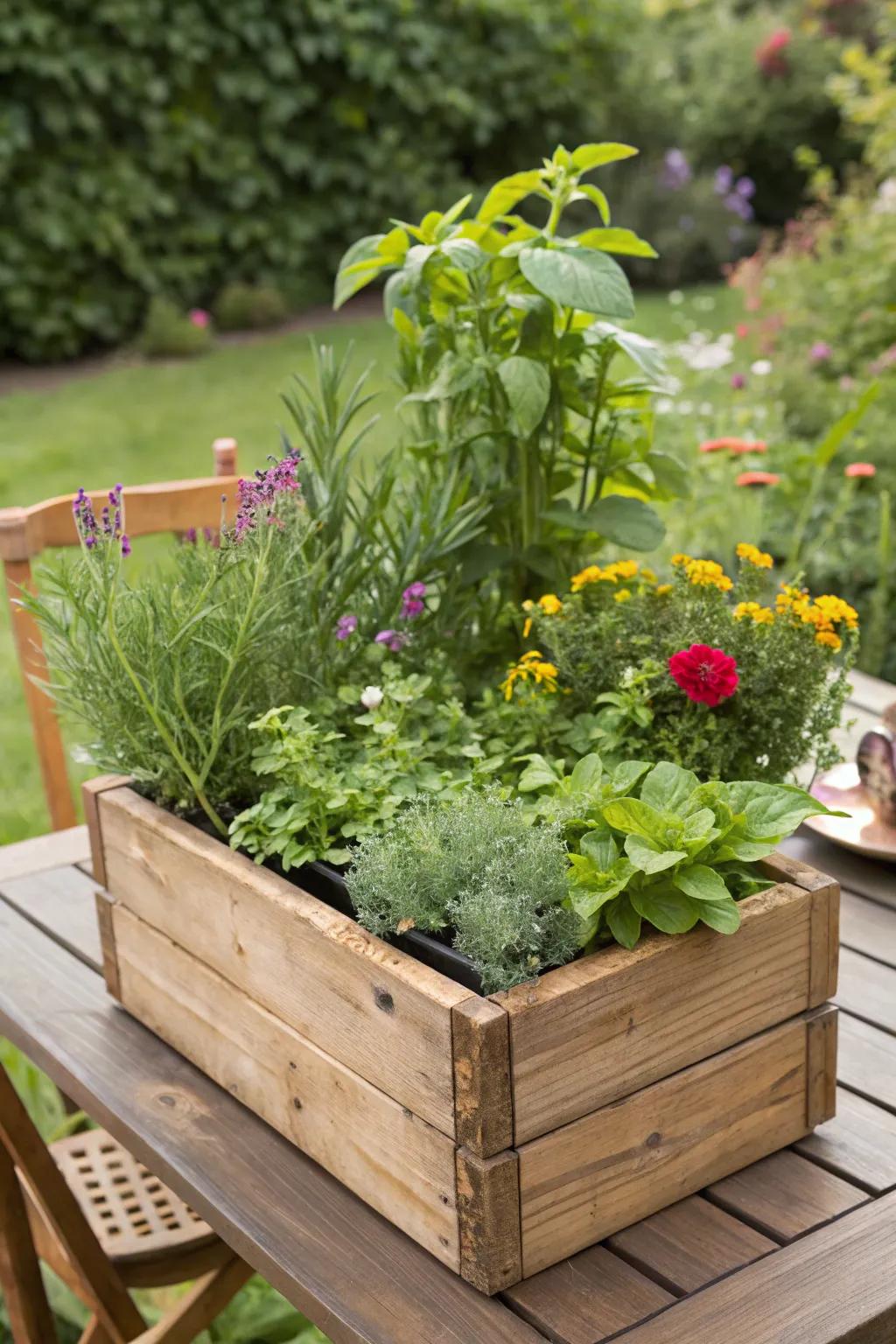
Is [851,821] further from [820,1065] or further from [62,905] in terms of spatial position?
[62,905]

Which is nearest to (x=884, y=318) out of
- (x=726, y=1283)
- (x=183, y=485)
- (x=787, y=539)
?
(x=787, y=539)

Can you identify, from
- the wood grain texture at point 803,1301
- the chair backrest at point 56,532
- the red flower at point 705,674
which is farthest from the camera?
the chair backrest at point 56,532

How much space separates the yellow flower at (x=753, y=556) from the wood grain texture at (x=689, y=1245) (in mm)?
700

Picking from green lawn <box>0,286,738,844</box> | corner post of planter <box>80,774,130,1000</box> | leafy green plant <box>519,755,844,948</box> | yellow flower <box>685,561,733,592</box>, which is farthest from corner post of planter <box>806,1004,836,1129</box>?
green lawn <box>0,286,738,844</box>

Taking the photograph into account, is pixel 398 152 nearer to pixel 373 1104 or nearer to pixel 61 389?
pixel 61 389

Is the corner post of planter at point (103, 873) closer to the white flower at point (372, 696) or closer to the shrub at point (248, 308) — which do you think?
the white flower at point (372, 696)

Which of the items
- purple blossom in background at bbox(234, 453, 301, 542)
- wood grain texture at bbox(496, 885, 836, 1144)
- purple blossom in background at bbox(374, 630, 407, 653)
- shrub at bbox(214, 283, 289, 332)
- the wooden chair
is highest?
shrub at bbox(214, 283, 289, 332)

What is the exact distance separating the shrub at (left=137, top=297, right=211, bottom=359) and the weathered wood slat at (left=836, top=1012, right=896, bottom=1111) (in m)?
6.39

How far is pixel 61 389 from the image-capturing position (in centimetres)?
693

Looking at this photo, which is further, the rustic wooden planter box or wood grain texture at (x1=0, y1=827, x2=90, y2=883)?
wood grain texture at (x1=0, y1=827, x2=90, y2=883)

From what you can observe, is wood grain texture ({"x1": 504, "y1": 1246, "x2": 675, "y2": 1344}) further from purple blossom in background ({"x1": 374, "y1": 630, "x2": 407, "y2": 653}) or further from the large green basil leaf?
the large green basil leaf

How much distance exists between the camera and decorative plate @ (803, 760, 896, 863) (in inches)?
66.5

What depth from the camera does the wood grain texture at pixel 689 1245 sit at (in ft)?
3.78

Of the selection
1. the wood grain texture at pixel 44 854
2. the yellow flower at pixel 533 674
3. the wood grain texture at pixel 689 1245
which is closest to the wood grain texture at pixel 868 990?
the wood grain texture at pixel 689 1245
